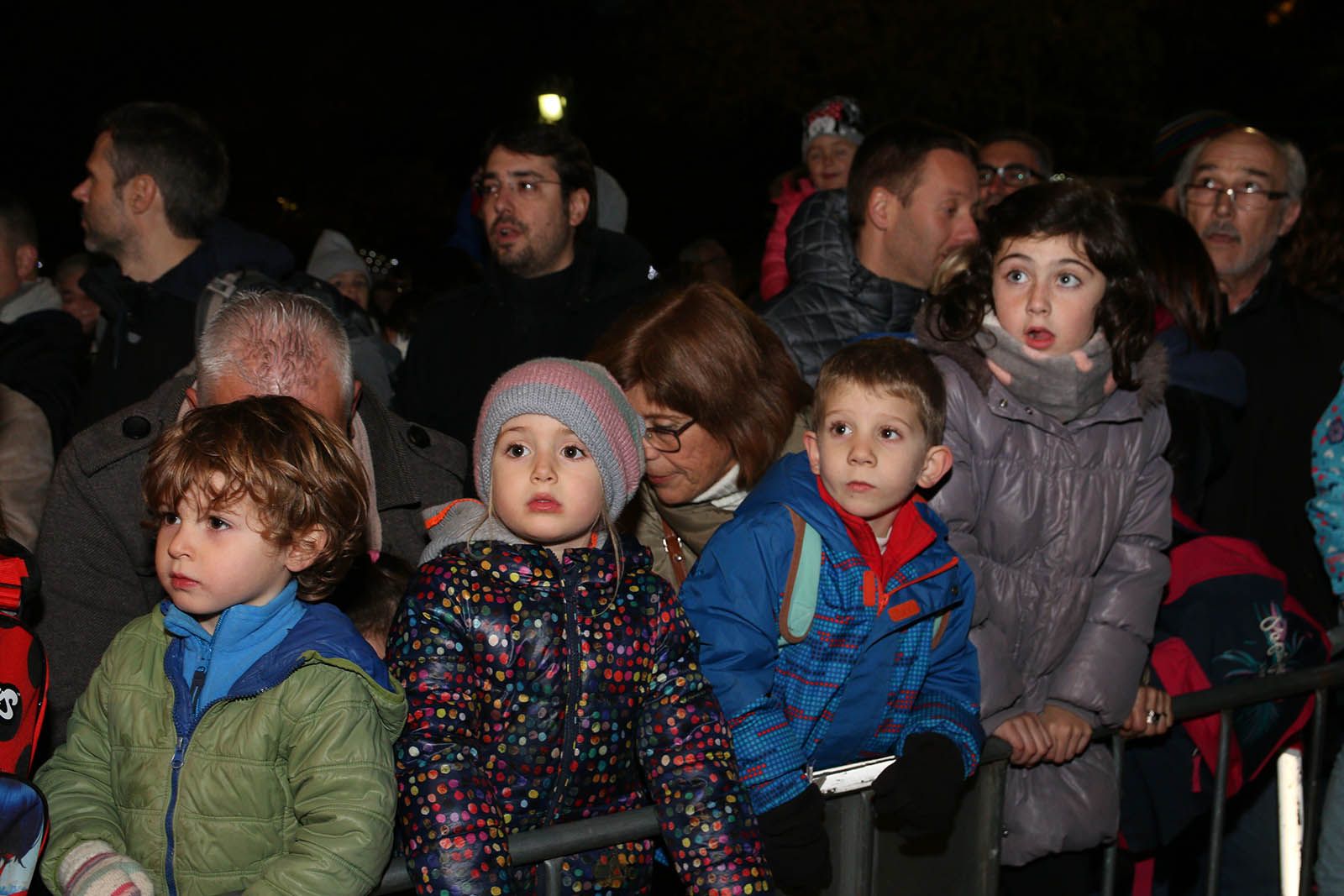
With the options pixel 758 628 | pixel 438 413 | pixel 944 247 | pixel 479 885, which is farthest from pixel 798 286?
pixel 479 885

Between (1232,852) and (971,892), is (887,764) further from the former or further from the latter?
(1232,852)

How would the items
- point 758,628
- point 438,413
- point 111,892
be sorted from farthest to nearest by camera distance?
point 438,413 → point 758,628 → point 111,892

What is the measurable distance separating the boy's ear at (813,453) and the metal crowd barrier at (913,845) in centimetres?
77

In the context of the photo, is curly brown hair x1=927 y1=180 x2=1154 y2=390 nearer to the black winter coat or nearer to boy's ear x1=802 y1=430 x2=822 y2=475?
boy's ear x1=802 y1=430 x2=822 y2=475

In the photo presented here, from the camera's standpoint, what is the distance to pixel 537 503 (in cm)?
310

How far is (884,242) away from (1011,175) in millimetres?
2427

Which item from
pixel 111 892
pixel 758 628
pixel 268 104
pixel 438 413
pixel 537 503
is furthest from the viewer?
pixel 268 104

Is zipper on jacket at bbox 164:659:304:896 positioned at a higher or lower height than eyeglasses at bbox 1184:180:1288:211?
lower

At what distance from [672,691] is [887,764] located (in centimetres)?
55

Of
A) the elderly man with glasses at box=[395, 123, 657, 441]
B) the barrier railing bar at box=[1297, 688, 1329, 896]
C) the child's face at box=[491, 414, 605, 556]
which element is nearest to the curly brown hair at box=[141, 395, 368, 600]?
the child's face at box=[491, 414, 605, 556]

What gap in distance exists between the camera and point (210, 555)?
110 inches

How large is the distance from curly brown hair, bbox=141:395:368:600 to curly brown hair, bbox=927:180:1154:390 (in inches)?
72.5

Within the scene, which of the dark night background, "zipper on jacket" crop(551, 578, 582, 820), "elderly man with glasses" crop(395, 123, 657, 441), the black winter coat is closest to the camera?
"zipper on jacket" crop(551, 578, 582, 820)

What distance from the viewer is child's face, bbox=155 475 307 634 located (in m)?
2.80
